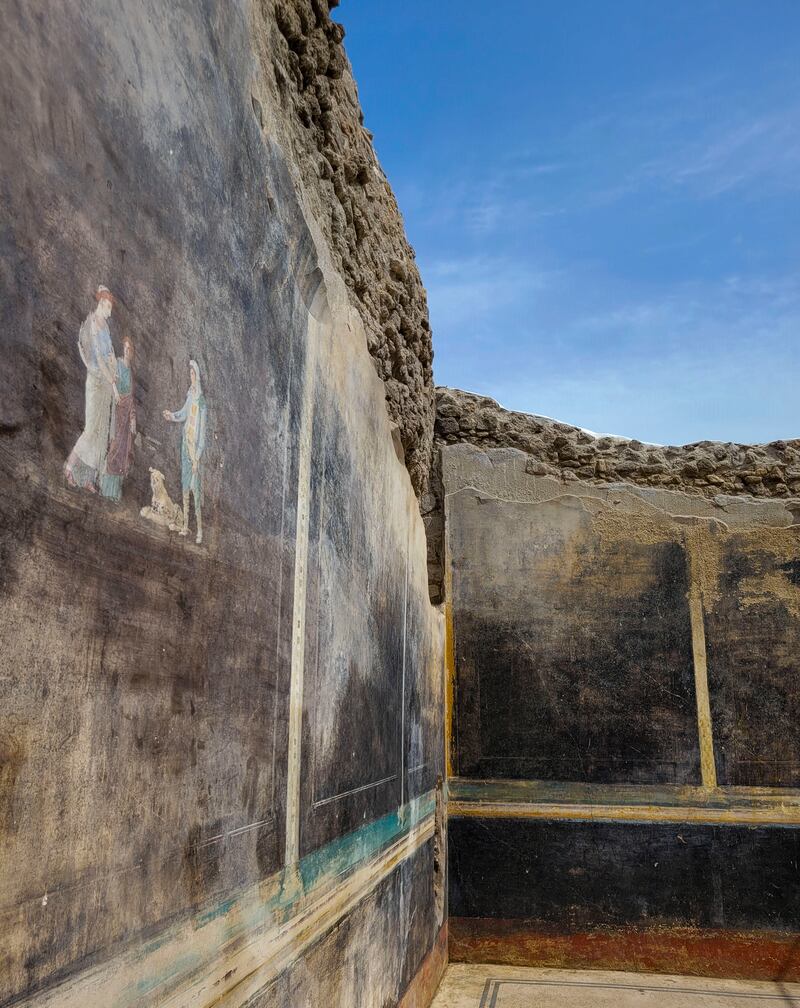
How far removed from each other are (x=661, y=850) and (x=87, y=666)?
4.62 metres

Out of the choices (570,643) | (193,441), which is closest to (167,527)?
(193,441)

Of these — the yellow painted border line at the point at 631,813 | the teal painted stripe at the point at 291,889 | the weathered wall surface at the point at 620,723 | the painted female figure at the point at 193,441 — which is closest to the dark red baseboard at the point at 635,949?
the weathered wall surface at the point at 620,723

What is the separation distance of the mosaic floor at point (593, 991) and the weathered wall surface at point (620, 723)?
15 cm

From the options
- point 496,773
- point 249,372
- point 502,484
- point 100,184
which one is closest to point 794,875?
point 496,773

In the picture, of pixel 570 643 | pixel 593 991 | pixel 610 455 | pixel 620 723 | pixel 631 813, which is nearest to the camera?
pixel 593 991

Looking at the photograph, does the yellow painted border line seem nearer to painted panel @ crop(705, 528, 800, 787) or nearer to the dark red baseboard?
painted panel @ crop(705, 528, 800, 787)

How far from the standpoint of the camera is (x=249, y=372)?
1733 millimetres

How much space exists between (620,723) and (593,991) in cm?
145

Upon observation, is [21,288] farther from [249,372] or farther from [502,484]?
[502,484]

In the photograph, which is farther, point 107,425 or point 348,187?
point 348,187

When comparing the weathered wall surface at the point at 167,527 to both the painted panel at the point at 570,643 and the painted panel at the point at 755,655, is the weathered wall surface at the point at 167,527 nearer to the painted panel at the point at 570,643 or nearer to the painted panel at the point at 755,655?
the painted panel at the point at 570,643

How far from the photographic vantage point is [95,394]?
112 centimetres

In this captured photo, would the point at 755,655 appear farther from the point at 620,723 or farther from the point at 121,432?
the point at 121,432

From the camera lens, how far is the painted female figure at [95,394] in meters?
1.08
